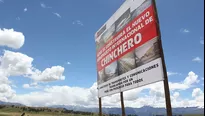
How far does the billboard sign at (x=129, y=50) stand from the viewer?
12.0 metres

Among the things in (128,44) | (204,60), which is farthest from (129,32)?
(204,60)

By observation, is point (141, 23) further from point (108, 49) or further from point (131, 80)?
point (108, 49)

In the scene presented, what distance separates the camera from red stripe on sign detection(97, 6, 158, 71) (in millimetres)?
12234

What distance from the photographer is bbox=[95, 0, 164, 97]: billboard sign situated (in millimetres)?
11969

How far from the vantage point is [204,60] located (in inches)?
267

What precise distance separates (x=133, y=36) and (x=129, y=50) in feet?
2.78

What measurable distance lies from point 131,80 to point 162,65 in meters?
3.25

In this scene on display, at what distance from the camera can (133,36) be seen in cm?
1403

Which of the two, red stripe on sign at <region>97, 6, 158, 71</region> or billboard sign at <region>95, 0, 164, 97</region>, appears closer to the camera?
billboard sign at <region>95, 0, 164, 97</region>

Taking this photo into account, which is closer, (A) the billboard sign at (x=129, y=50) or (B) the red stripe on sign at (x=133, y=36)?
(A) the billboard sign at (x=129, y=50)

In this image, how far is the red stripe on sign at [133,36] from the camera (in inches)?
482

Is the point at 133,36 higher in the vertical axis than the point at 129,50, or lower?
higher

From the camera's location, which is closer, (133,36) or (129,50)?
(133,36)

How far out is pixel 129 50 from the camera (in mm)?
14461
